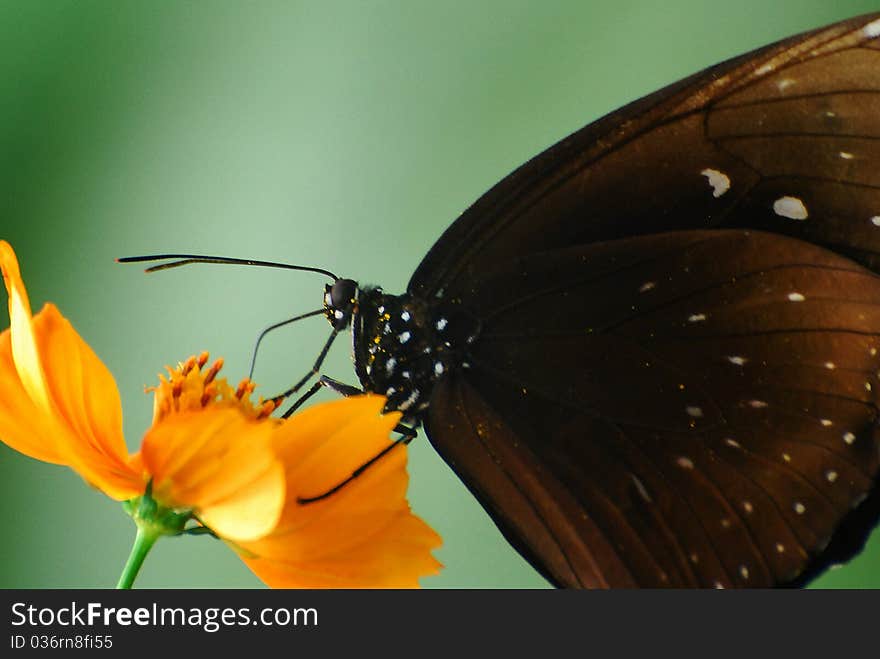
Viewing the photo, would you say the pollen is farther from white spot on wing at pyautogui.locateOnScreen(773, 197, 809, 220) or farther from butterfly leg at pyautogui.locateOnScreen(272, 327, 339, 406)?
white spot on wing at pyautogui.locateOnScreen(773, 197, 809, 220)

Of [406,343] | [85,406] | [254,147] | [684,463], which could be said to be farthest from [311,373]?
[254,147]

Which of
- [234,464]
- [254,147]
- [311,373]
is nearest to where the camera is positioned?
[234,464]

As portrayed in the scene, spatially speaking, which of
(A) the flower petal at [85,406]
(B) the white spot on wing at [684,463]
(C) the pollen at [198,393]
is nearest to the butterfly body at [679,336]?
(B) the white spot on wing at [684,463]

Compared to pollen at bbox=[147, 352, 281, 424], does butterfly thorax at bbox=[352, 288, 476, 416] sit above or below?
above

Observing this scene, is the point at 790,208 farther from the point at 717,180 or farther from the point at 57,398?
the point at 57,398

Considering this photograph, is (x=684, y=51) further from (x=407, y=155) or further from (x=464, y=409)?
(x=464, y=409)

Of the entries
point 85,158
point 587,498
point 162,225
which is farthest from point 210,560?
point 587,498

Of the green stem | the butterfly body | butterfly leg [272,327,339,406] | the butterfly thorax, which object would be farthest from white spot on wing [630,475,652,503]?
the green stem
